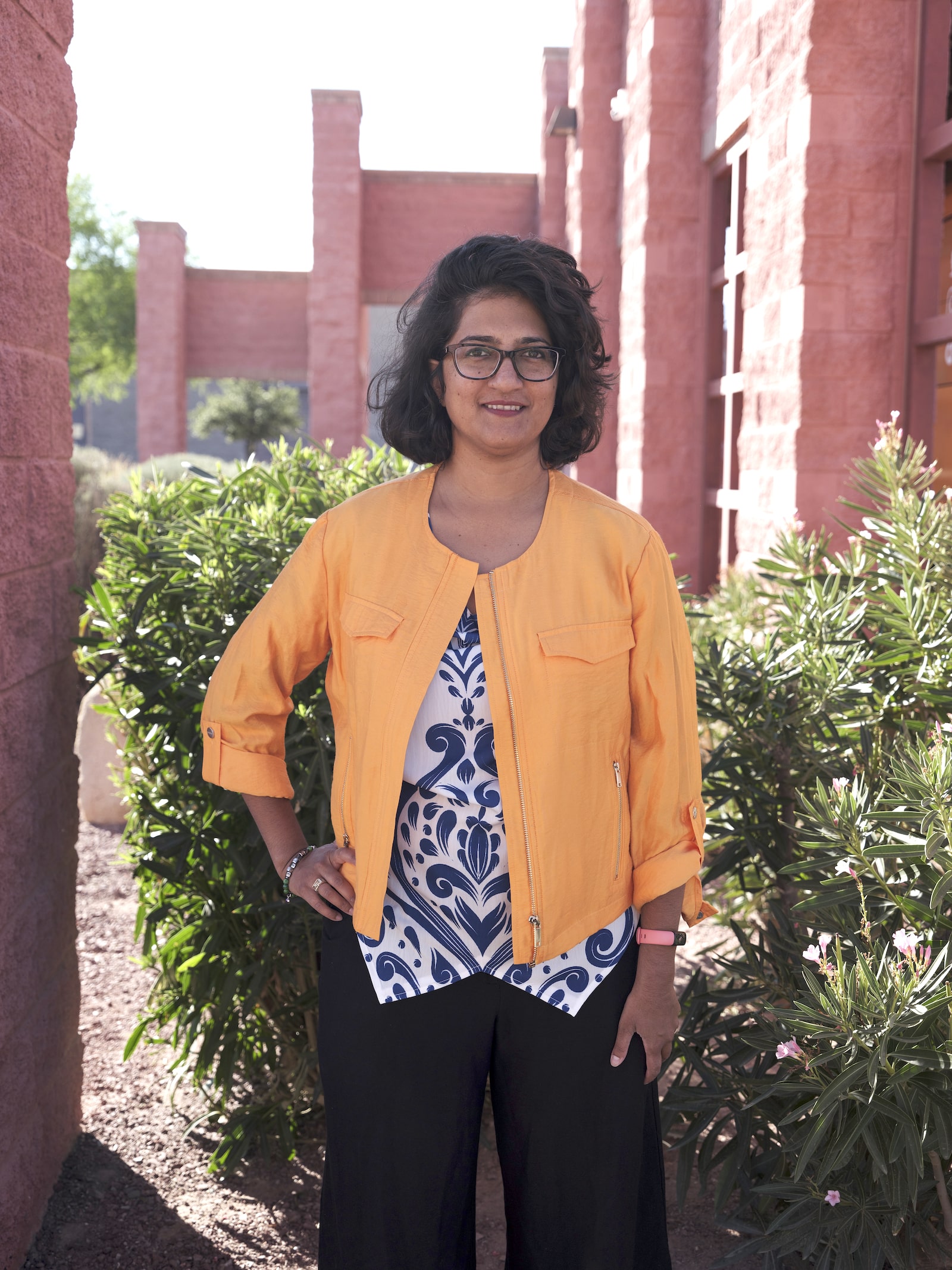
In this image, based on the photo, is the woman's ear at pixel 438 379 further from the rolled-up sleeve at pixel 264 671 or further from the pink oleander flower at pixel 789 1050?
the pink oleander flower at pixel 789 1050

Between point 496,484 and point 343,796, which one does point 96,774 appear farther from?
point 496,484

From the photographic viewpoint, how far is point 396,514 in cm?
192

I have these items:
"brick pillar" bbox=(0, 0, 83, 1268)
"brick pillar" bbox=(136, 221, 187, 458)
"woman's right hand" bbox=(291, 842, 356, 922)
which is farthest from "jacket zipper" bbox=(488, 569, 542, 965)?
"brick pillar" bbox=(136, 221, 187, 458)

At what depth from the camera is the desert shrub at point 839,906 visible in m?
1.85

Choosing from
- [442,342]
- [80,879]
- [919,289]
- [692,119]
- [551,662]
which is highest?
[692,119]

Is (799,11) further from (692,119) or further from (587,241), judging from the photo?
(587,241)

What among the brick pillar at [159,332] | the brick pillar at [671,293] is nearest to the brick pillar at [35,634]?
the brick pillar at [671,293]

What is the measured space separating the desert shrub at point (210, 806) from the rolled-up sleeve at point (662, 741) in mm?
1016

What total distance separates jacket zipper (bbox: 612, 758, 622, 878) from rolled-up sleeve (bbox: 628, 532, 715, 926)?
0.05 meters

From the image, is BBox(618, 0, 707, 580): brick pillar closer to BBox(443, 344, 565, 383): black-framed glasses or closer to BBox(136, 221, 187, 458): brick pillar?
BBox(443, 344, 565, 383): black-framed glasses

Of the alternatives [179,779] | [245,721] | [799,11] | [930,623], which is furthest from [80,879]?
[799,11]

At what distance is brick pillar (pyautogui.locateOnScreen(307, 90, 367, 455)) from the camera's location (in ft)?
58.1

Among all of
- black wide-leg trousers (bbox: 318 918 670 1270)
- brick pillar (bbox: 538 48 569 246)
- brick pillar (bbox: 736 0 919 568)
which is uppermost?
brick pillar (bbox: 538 48 569 246)

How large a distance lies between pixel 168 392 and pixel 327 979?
1950 cm
